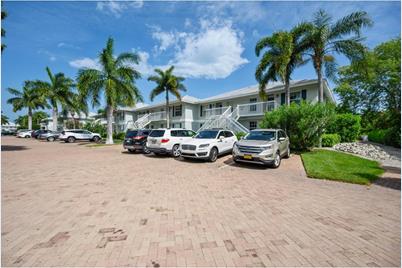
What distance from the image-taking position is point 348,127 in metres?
18.3

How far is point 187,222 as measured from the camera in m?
4.02

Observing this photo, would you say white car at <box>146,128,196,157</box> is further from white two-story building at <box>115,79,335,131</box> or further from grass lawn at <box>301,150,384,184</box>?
white two-story building at <box>115,79,335,131</box>

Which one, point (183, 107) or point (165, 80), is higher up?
point (165, 80)

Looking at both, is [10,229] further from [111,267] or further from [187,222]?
[187,222]

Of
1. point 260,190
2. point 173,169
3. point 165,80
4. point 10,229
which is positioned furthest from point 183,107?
point 10,229

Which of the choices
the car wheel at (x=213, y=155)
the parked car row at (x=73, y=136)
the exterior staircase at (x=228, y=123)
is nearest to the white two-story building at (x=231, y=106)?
the exterior staircase at (x=228, y=123)

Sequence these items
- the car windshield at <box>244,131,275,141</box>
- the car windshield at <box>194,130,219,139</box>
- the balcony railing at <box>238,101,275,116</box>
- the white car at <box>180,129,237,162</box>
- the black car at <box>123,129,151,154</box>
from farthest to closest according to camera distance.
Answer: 1. the balcony railing at <box>238,101,275,116</box>
2. the black car at <box>123,129,151,154</box>
3. the car windshield at <box>194,130,219,139</box>
4. the white car at <box>180,129,237,162</box>
5. the car windshield at <box>244,131,275,141</box>

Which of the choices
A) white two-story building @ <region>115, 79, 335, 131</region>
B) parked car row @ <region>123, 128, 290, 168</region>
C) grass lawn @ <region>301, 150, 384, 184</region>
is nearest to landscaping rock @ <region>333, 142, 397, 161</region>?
grass lawn @ <region>301, 150, 384, 184</region>

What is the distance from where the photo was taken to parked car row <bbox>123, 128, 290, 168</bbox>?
936 cm

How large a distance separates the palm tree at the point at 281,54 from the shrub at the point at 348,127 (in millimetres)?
6546

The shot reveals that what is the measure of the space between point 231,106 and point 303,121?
48.8 feet

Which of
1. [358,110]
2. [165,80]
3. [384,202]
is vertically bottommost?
[384,202]

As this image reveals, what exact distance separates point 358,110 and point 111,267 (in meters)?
34.3

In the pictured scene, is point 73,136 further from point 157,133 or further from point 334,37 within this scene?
point 334,37
